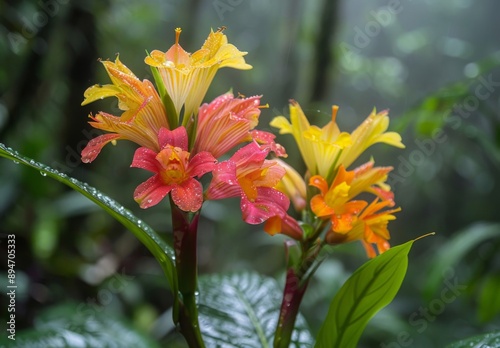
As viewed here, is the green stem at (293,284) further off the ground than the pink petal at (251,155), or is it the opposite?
the pink petal at (251,155)

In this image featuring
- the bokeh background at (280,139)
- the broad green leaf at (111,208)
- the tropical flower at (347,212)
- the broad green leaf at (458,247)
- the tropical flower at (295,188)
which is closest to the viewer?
the broad green leaf at (111,208)

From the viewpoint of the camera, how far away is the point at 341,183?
1.91 feet

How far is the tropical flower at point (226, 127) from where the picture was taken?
21.1 inches

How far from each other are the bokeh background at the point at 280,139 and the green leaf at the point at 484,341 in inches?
16.0

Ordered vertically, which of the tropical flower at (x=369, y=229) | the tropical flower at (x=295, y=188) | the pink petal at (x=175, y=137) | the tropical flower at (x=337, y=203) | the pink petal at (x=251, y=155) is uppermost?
the tropical flower at (x=295, y=188)

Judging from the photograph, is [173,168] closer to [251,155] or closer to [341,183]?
[251,155]

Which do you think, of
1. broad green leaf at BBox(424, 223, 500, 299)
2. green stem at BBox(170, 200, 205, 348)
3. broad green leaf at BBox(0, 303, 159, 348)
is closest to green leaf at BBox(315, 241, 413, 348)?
green stem at BBox(170, 200, 205, 348)

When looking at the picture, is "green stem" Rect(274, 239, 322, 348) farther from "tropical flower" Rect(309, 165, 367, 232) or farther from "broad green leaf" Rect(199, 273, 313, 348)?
"broad green leaf" Rect(199, 273, 313, 348)

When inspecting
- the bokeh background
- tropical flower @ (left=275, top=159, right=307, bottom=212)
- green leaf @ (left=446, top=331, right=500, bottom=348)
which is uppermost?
the bokeh background

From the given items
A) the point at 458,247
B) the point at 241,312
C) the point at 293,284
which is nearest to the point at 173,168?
the point at 293,284

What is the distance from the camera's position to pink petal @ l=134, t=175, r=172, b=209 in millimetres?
478

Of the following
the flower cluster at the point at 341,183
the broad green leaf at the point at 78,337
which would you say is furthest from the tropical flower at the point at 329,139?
the broad green leaf at the point at 78,337

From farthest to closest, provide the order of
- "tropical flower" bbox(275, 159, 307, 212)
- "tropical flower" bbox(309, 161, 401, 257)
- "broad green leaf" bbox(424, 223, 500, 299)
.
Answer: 1. "broad green leaf" bbox(424, 223, 500, 299)
2. "tropical flower" bbox(275, 159, 307, 212)
3. "tropical flower" bbox(309, 161, 401, 257)

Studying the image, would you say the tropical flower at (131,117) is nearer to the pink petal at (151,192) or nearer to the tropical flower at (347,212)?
the pink petal at (151,192)
